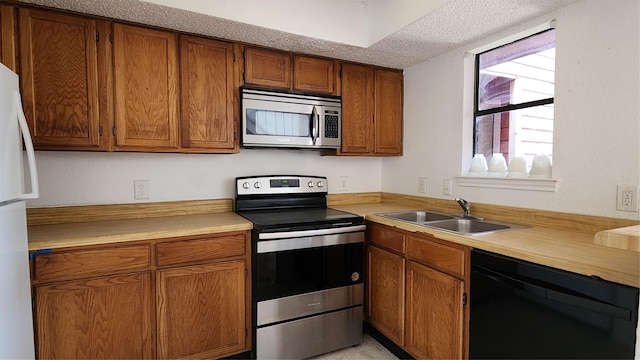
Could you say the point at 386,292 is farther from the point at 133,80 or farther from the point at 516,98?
the point at 133,80

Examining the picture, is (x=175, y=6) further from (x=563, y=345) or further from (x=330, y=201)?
(x=563, y=345)

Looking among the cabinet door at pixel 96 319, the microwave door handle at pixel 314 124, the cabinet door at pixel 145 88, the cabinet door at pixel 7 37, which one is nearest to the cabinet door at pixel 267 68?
the microwave door handle at pixel 314 124

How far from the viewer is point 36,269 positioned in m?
1.52

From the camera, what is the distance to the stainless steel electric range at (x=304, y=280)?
1969 millimetres

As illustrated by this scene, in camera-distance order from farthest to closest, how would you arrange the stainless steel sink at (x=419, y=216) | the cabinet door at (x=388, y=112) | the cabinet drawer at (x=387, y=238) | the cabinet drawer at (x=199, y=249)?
the cabinet door at (x=388, y=112), the stainless steel sink at (x=419, y=216), the cabinet drawer at (x=387, y=238), the cabinet drawer at (x=199, y=249)

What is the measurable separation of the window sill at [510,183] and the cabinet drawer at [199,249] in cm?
160

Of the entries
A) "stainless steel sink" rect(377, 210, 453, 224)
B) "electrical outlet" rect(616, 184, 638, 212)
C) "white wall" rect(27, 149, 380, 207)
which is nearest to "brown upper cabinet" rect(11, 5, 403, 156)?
"white wall" rect(27, 149, 380, 207)

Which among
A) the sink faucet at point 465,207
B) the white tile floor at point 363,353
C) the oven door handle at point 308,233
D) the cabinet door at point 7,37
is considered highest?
the cabinet door at point 7,37

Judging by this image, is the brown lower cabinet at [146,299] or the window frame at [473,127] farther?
the window frame at [473,127]

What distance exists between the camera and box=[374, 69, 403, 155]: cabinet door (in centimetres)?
278

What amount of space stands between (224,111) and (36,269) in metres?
1.32

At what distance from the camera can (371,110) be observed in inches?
108

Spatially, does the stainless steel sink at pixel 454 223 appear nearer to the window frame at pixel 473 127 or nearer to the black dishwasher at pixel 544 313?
the window frame at pixel 473 127

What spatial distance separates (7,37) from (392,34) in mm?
2141
